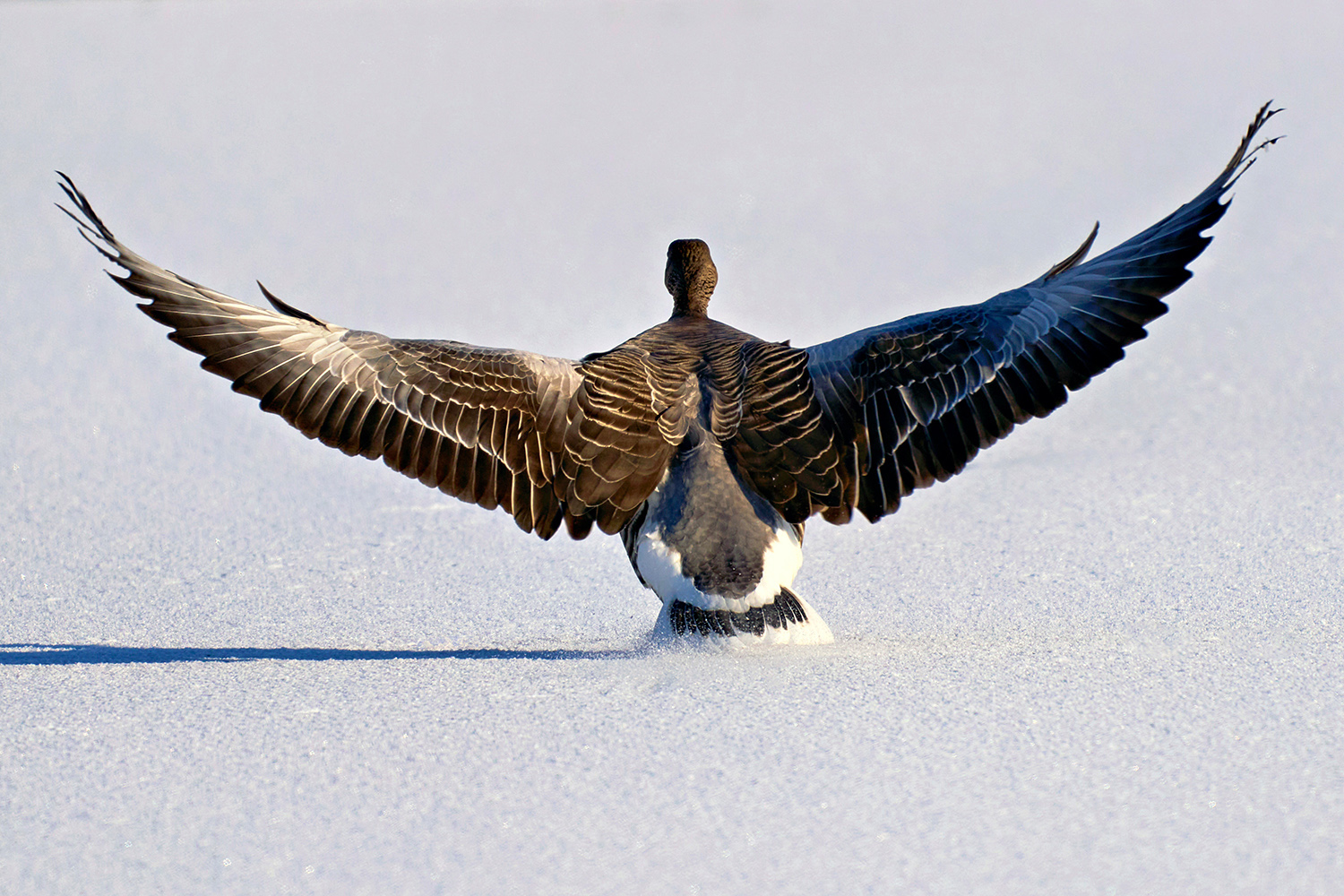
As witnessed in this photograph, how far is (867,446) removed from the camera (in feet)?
15.2

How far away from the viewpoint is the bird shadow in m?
4.54

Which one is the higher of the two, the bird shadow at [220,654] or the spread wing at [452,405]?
the spread wing at [452,405]

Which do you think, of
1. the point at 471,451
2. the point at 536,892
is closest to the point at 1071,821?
the point at 536,892

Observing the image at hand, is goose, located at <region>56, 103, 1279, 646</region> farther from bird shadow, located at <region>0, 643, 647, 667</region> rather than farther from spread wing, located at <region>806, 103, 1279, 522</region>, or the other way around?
bird shadow, located at <region>0, 643, 647, 667</region>

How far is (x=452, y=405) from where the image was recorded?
4.59 meters

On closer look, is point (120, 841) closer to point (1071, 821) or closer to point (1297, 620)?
point (1071, 821)

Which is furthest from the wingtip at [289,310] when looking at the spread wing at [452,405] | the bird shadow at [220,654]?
the bird shadow at [220,654]

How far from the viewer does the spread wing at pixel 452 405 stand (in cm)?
453

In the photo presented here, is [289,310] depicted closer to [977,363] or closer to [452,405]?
[452,405]

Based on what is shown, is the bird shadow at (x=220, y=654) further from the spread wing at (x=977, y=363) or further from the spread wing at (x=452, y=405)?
the spread wing at (x=977, y=363)

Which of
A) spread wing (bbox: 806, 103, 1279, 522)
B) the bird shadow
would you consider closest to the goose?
spread wing (bbox: 806, 103, 1279, 522)

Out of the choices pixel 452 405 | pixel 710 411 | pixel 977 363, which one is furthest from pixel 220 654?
pixel 977 363

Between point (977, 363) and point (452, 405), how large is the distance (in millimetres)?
1619

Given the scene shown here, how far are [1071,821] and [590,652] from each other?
1924 mm
